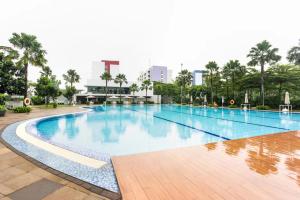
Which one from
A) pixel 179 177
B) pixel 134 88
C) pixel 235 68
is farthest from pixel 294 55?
pixel 134 88

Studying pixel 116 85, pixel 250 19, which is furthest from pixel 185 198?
pixel 116 85

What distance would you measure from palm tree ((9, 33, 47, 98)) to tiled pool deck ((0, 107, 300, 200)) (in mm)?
15704

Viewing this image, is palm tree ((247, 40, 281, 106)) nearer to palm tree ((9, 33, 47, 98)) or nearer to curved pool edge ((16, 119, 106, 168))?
curved pool edge ((16, 119, 106, 168))

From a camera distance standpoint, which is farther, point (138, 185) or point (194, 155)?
point (194, 155)

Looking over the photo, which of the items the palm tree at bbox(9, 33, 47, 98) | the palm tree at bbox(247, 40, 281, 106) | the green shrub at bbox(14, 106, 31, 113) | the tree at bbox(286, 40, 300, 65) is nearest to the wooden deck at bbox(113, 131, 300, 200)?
the green shrub at bbox(14, 106, 31, 113)

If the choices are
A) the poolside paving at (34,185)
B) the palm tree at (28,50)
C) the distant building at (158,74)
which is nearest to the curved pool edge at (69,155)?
the poolside paving at (34,185)

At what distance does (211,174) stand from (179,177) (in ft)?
2.04

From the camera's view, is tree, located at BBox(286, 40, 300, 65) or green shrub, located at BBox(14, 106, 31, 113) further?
tree, located at BBox(286, 40, 300, 65)

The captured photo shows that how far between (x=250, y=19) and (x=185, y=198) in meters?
18.5

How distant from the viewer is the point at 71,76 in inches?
1604

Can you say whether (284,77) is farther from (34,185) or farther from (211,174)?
(34,185)

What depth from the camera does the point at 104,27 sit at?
1916 centimetres

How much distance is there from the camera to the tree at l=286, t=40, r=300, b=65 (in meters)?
24.0

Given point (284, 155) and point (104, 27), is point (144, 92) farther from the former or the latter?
point (284, 155)
